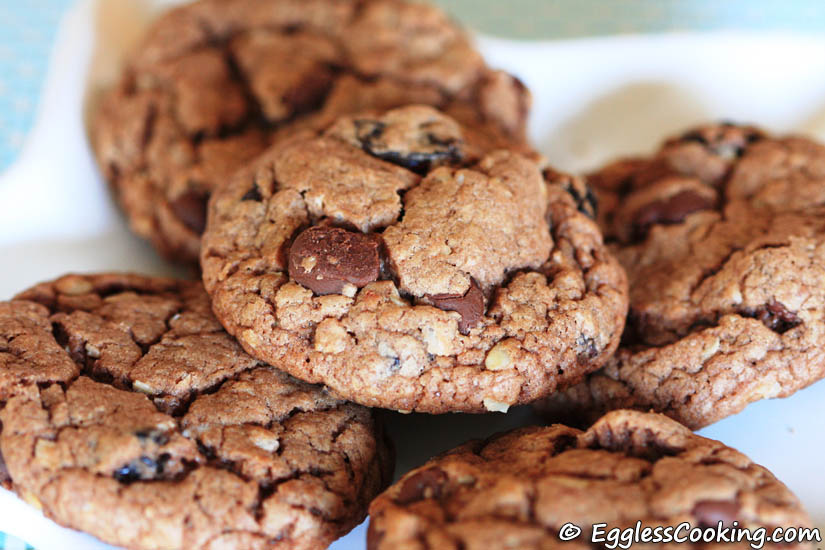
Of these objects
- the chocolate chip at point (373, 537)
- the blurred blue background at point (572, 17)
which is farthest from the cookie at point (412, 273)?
the blurred blue background at point (572, 17)

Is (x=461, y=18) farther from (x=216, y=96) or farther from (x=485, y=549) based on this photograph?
(x=485, y=549)

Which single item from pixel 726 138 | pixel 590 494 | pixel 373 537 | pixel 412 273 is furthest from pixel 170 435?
pixel 726 138

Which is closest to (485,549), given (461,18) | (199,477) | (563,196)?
(199,477)

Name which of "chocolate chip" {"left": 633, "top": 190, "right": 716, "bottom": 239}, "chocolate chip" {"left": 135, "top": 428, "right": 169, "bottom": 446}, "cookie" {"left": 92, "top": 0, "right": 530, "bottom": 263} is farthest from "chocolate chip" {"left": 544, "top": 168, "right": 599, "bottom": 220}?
"chocolate chip" {"left": 135, "top": 428, "right": 169, "bottom": 446}

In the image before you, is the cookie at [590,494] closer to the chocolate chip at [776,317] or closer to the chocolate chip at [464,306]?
the chocolate chip at [464,306]

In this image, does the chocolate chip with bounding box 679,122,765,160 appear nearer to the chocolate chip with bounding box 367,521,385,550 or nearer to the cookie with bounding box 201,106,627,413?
the cookie with bounding box 201,106,627,413
